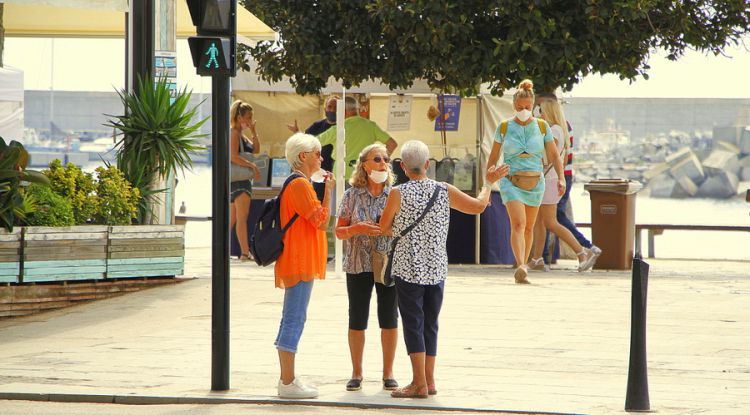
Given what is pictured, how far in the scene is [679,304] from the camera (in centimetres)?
1371

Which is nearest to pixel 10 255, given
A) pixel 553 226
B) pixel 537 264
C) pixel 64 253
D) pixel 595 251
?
pixel 64 253

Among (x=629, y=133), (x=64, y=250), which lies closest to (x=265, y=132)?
(x=64, y=250)

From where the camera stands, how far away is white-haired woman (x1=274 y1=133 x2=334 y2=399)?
843 cm

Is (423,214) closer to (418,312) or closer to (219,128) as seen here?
(418,312)

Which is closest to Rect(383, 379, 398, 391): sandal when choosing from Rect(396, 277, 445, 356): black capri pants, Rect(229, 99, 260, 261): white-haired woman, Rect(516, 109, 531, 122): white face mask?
Rect(396, 277, 445, 356): black capri pants

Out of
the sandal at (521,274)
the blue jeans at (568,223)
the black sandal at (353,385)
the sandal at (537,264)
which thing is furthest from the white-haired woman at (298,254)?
the sandal at (537,264)

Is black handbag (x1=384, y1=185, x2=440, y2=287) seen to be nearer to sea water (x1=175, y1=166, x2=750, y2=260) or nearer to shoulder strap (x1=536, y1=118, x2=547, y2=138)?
sea water (x1=175, y1=166, x2=750, y2=260)

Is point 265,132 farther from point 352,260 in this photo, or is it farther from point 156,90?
point 352,260

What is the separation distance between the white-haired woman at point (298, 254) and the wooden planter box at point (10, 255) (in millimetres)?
5043

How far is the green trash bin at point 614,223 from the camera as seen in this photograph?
1778cm

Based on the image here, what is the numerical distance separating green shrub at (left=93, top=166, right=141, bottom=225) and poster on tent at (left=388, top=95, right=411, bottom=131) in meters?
5.41

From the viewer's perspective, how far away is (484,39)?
1850 centimetres

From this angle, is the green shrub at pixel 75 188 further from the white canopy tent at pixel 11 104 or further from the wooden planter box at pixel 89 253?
the white canopy tent at pixel 11 104

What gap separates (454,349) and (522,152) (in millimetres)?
5039
